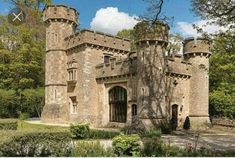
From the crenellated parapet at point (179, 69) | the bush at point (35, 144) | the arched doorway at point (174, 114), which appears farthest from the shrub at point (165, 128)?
the bush at point (35, 144)

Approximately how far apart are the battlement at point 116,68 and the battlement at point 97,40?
7.27 feet

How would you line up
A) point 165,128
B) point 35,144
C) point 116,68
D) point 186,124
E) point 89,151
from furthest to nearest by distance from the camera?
point 116,68
point 186,124
point 165,128
point 89,151
point 35,144

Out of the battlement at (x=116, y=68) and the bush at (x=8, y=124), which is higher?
the battlement at (x=116, y=68)

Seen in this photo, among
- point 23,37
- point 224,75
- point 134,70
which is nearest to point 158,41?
point 134,70

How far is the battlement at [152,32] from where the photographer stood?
71.8 feet

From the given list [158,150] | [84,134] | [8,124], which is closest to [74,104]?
[8,124]

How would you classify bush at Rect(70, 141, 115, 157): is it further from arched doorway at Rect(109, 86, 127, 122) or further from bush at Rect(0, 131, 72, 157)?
arched doorway at Rect(109, 86, 127, 122)

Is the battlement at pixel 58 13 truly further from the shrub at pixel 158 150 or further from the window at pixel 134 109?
the shrub at pixel 158 150

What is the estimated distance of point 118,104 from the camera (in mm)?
27203

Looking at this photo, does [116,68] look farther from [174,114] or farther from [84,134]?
[84,134]

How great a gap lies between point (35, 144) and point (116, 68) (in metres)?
16.6

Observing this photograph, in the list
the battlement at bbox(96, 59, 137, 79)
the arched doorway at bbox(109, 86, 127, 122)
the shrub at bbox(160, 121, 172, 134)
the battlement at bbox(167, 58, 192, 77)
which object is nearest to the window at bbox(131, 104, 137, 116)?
the arched doorway at bbox(109, 86, 127, 122)

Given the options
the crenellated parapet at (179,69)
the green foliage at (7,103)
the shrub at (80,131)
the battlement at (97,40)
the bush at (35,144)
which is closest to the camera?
the bush at (35,144)

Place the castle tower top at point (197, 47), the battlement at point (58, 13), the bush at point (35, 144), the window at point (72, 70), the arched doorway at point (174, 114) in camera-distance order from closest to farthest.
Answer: the bush at point (35, 144), the arched doorway at point (174, 114), the castle tower top at point (197, 47), the window at point (72, 70), the battlement at point (58, 13)
